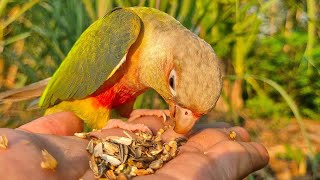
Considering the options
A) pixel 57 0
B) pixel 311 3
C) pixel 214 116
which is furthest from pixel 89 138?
pixel 214 116

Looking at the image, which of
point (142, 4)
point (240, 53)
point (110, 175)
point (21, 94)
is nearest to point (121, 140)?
point (110, 175)

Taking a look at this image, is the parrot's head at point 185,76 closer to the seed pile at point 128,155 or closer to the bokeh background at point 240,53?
the seed pile at point 128,155

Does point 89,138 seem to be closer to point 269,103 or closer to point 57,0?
point 57,0

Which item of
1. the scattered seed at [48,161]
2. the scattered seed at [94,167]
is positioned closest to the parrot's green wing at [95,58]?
the scattered seed at [94,167]

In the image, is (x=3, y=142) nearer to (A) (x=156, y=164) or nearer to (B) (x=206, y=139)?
(A) (x=156, y=164)

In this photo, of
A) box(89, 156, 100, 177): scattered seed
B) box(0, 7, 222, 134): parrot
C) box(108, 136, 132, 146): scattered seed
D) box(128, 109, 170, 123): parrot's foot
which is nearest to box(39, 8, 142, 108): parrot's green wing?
box(0, 7, 222, 134): parrot

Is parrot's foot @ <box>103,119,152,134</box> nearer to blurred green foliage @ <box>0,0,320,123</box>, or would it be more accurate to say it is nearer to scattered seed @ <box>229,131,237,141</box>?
scattered seed @ <box>229,131,237,141</box>
